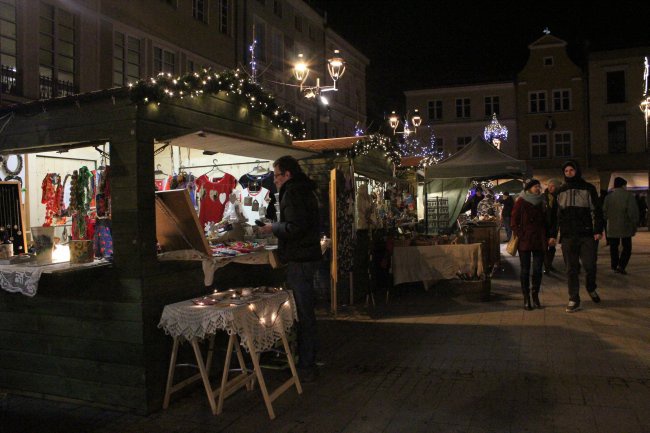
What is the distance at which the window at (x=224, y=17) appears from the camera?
732 inches

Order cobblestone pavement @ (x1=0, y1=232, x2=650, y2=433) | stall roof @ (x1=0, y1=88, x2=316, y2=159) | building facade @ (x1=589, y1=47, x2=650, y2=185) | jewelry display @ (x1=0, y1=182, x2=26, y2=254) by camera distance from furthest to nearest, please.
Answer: building facade @ (x1=589, y1=47, x2=650, y2=185)
jewelry display @ (x1=0, y1=182, x2=26, y2=254)
stall roof @ (x1=0, y1=88, x2=316, y2=159)
cobblestone pavement @ (x1=0, y1=232, x2=650, y2=433)

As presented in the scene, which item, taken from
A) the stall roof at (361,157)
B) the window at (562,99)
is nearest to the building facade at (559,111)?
the window at (562,99)

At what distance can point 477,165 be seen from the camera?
11.8 meters

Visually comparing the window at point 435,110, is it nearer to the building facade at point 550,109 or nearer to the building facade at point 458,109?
the building facade at point 458,109

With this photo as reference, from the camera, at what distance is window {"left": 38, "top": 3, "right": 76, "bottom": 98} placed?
12.1 m

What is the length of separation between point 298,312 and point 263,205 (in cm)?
376

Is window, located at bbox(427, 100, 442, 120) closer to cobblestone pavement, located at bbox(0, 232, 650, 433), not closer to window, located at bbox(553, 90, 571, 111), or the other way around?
window, located at bbox(553, 90, 571, 111)

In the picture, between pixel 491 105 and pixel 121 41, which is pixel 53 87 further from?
pixel 491 105

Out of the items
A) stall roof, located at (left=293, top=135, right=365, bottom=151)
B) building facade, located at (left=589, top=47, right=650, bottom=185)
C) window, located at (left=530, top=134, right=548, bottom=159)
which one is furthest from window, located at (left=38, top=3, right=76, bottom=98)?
window, located at (left=530, top=134, right=548, bottom=159)

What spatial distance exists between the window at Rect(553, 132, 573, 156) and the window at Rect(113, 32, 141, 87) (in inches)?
1217

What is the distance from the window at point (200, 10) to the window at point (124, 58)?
120 inches

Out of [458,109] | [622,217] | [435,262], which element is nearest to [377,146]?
[435,262]

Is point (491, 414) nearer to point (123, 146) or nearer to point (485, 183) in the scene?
point (123, 146)

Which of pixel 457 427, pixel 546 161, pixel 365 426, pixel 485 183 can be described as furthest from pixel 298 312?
pixel 546 161
